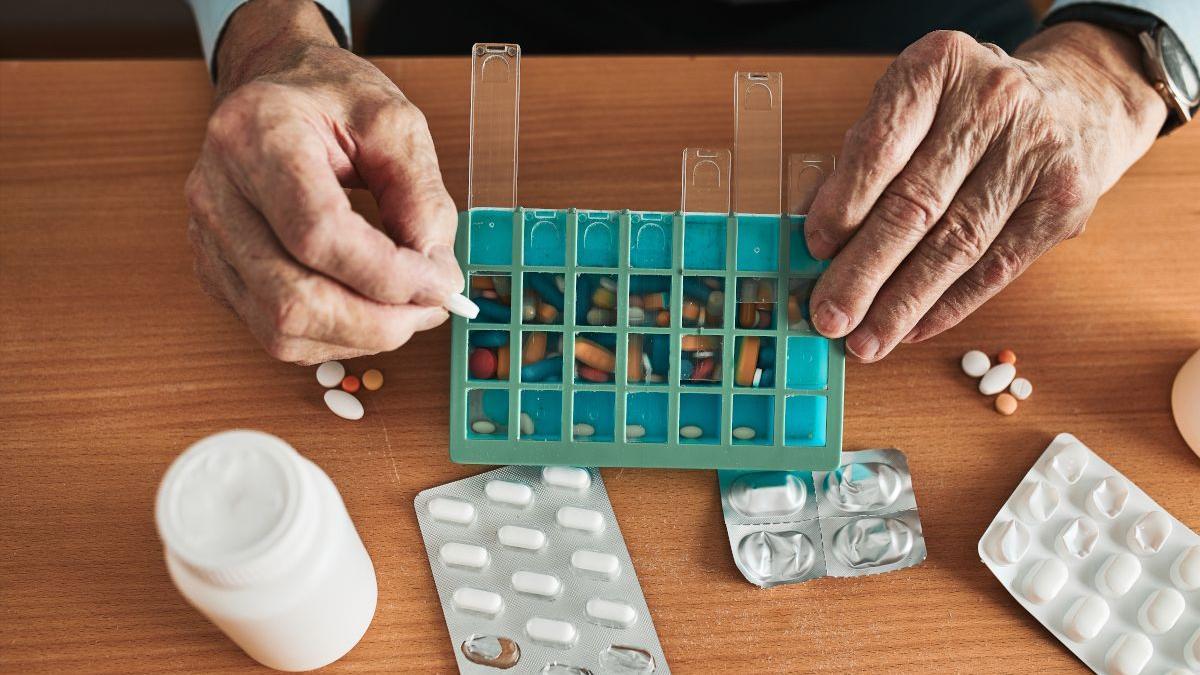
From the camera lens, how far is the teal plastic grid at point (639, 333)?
717 mm

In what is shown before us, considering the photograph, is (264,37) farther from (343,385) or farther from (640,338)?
(640,338)

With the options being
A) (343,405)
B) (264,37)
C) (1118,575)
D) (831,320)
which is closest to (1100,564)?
(1118,575)

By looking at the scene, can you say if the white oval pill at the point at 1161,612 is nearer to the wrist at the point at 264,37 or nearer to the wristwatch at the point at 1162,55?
the wristwatch at the point at 1162,55

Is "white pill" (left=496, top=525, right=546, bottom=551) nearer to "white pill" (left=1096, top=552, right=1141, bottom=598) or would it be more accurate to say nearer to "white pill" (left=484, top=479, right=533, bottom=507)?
"white pill" (left=484, top=479, right=533, bottom=507)

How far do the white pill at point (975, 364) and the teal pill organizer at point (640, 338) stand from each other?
135mm

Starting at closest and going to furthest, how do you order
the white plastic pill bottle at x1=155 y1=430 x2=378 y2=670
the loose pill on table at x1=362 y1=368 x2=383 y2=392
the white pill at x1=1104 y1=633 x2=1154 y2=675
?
the white plastic pill bottle at x1=155 y1=430 x2=378 y2=670
the white pill at x1=1104 y1=633 x2=1154 y2=675
the loose pill on table at x1=362 y1=368 x2=383 y2=392

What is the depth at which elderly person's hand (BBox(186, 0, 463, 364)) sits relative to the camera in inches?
23.5

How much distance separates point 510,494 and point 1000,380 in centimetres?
41

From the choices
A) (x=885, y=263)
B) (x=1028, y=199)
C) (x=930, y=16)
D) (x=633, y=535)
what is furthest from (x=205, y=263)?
(x=930, y=16)

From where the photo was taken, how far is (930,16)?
107 cm

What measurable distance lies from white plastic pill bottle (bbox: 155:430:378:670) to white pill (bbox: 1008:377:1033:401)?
0.54m

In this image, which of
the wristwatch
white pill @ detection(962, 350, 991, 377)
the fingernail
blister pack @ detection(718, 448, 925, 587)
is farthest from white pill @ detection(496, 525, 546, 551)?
the wristwatch

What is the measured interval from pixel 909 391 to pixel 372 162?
1.51ft

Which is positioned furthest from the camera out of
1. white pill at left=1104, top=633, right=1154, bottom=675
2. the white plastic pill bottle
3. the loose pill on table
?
the loose pill on table
